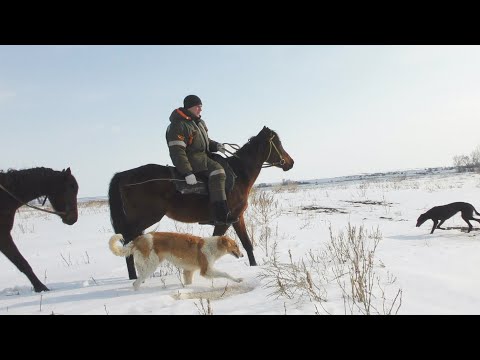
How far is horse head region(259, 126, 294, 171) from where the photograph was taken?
6328mm

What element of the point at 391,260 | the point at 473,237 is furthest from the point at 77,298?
the point at 473,237

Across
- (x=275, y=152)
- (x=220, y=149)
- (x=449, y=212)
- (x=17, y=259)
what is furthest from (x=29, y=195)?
(x=449, y=212)

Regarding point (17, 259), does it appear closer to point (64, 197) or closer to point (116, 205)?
point (64, 197)

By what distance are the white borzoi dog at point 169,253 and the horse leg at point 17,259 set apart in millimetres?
1398

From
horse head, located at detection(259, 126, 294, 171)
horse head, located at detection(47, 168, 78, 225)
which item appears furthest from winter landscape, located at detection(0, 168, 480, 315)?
horse head, located at detection(259, 126, 294, 171)

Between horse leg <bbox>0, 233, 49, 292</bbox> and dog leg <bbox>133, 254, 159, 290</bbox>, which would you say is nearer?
dog leg <bbox>133, 254, 159, 290</bbox>

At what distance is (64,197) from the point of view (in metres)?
5.58

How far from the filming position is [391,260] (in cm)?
565

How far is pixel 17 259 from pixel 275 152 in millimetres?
4477

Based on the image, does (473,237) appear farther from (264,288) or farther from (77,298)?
(77,298)

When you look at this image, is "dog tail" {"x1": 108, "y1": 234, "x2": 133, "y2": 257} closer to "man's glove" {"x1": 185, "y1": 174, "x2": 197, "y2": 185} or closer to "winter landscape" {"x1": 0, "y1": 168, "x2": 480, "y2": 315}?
"winter landscape" {"x1": 0, "y1": 168, "x2": 480, "y2": 315}

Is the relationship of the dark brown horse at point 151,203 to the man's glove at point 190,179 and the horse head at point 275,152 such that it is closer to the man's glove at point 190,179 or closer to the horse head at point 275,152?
the man's glove at point 190,179

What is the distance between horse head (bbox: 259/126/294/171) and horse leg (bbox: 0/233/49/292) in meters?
4.15

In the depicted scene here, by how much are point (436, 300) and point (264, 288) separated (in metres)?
1.76
